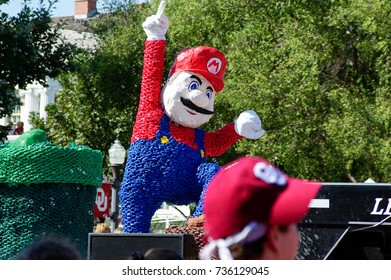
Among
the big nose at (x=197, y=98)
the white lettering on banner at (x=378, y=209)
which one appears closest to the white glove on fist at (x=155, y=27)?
the big nose at (x=197, y=98)

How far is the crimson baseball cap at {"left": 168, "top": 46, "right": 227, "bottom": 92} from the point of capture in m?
8.56

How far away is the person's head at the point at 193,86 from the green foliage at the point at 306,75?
→ 9382 mm

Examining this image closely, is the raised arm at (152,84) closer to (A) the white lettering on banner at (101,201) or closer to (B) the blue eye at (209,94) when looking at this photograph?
(B) the blue eye at (209,94)

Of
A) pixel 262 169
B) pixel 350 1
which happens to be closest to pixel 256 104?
pixel 350 1

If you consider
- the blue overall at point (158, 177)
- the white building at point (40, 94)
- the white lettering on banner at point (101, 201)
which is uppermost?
the white building at point (40, 94)

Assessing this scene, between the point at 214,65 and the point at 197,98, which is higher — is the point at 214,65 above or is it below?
above

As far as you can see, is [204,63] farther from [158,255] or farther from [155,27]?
[158,255]

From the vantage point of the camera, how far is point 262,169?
2.78 metres

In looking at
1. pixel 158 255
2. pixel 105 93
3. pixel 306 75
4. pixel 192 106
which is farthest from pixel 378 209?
pixel 105 93

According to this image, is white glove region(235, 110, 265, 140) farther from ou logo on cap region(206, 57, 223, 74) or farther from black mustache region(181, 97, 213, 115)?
ou logo on cap region(206, 57, 223, 74)

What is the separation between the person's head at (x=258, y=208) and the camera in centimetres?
274

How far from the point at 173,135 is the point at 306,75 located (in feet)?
34.4

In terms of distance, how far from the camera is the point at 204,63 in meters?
8.58

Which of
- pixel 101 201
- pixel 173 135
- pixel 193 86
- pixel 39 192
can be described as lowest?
pixel 39 192
